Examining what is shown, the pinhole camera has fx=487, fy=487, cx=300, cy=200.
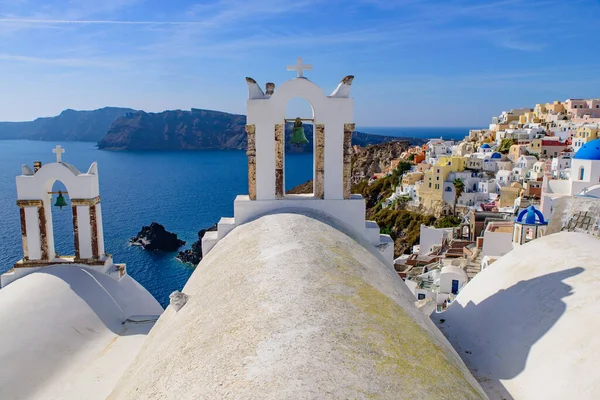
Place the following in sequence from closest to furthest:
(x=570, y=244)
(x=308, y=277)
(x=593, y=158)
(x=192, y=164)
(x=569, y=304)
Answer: (x=308, y=277) < (x=569, y=304) < (x=570, y=244) < (x=593, y=158) < (x=192, y=164)

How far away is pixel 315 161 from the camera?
25.9ft

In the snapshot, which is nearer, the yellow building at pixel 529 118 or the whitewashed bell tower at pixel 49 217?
the whitewashed bell tower at pixel 49 217

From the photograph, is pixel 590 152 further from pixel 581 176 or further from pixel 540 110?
pixel 540 110

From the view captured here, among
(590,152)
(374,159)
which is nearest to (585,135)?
(590,152)

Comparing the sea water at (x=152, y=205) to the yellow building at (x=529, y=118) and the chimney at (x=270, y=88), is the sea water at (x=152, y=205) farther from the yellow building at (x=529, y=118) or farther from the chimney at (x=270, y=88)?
the yellow building at (x=529, y=118)

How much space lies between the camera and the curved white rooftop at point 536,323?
4.71m

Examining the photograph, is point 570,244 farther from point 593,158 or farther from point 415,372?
point 593,158

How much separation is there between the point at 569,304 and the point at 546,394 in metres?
1.18

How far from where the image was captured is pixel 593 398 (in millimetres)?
4270

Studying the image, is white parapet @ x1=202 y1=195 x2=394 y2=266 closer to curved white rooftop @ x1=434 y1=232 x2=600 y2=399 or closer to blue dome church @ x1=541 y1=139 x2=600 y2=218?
curved white rooftop @ x1=434 y1=232 x2=600 y2=399

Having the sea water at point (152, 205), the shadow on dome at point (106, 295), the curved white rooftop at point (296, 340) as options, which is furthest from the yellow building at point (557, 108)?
the curved white rooftop at point (296, 340)

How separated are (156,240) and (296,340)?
47.1 m

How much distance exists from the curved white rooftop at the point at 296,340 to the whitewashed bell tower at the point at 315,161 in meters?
2.44

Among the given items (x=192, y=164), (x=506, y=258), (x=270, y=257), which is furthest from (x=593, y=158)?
(x=192, y=164)
